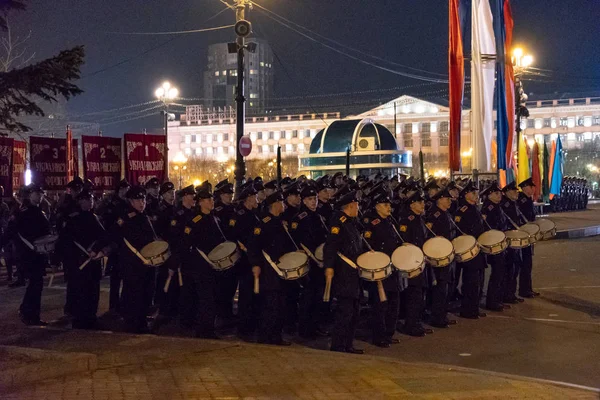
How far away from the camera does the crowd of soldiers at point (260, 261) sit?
896cm

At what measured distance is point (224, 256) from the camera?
9172 mm

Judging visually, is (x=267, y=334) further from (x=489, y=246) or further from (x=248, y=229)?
(x=489, y=246)

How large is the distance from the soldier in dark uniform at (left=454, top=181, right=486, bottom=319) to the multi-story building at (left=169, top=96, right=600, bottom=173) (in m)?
83.2

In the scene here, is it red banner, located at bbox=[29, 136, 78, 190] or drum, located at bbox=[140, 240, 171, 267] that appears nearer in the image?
drum, located at bbox=[140, 240, 171, 267]

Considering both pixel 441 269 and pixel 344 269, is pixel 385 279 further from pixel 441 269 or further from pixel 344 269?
pixel 441 269

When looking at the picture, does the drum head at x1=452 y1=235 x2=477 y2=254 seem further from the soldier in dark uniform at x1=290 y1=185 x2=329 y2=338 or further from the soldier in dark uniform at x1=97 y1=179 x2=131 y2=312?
the soldier in dark uniform at x1=97 y1=179 x2=131 y2=312

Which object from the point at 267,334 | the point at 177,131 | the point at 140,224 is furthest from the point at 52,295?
the point at 177,131

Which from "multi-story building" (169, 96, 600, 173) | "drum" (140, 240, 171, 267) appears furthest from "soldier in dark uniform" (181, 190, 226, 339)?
"multi-story building" (169, 96, 600, 173)

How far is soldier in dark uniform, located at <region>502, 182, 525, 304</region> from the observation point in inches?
468

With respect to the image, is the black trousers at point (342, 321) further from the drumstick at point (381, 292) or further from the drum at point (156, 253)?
the drum at point (156, 253)

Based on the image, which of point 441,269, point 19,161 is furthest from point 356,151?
point 441,269

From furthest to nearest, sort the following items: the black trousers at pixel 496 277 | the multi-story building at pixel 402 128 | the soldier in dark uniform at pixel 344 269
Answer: the multi-story building at pixel 402 128 → the black trousers at pixel 496 277 → the soldier in dark uniform at pixel 344 269

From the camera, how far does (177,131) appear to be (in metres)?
118

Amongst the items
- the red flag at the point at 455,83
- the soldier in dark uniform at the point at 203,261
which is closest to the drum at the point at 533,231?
the soldier in dark uniform at the point at 203,261
